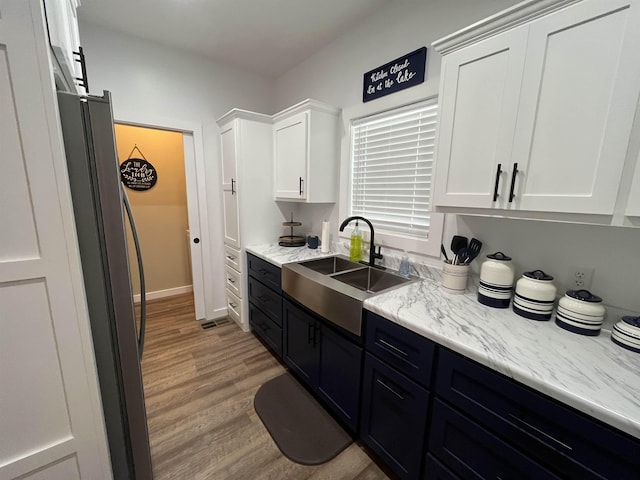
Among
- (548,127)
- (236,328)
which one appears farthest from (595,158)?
(236,328)

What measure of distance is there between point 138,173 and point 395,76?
3193 mm

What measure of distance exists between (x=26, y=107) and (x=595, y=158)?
1.82 metres

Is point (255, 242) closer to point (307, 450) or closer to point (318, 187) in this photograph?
point (318, 187)

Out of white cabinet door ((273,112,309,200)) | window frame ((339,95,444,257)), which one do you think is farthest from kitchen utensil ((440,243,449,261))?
white cabinet door ((273,112,309,200))

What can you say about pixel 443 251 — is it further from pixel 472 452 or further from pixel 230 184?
pixel 230 184

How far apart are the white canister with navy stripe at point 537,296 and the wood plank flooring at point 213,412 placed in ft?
3.75

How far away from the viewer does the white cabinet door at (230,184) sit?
2.49m

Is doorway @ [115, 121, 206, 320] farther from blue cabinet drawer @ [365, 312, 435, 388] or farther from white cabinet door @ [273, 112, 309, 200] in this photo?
blue cabinet drawer @ [365, 312, 435, 388]

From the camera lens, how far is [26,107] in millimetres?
747

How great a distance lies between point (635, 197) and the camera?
822 millimetres

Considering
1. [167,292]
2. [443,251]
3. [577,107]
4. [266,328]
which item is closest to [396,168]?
[443,251]

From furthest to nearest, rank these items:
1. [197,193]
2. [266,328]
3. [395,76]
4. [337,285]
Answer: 1. [197,193]
2. [266,328]
3. [395,76]
4. [337,285]

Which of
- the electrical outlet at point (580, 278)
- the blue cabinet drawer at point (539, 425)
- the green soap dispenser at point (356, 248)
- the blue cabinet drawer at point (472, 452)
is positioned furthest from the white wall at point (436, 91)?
the blue cabinet drawer at point (472, 452)

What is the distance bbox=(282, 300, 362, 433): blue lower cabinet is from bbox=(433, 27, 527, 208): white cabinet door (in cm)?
99
